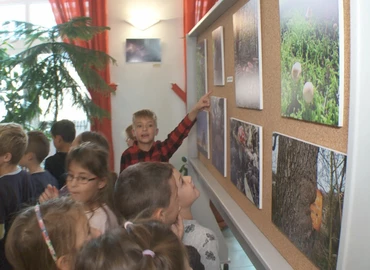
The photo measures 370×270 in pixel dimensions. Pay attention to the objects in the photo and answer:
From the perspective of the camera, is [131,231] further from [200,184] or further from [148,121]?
[200,184]

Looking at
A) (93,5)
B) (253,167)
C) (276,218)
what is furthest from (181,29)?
(276,218)

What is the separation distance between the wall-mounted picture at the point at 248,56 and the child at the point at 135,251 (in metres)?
0.88

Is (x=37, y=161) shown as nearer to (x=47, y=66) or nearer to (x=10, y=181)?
(x=10, y=181)

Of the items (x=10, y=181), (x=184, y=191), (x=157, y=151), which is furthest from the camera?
(x=157, y=151)

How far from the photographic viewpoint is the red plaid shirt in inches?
125

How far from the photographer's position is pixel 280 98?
155 centimetres

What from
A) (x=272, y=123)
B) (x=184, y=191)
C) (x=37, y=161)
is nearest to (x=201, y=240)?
(x=184, y=191)

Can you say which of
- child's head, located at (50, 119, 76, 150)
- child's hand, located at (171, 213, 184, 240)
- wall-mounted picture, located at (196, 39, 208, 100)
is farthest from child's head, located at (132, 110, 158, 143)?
child's hand, located at (171, 213, 184, 240)

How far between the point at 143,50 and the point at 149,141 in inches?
97.8

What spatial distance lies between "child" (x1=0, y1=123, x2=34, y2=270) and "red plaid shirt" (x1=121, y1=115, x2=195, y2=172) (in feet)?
2.82

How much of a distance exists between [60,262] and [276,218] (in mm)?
846

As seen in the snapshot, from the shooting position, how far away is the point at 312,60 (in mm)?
1222

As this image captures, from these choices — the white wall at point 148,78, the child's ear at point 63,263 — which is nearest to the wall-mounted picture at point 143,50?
the white wall at point 148,78

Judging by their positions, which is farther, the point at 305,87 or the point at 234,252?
the point at 234,252
